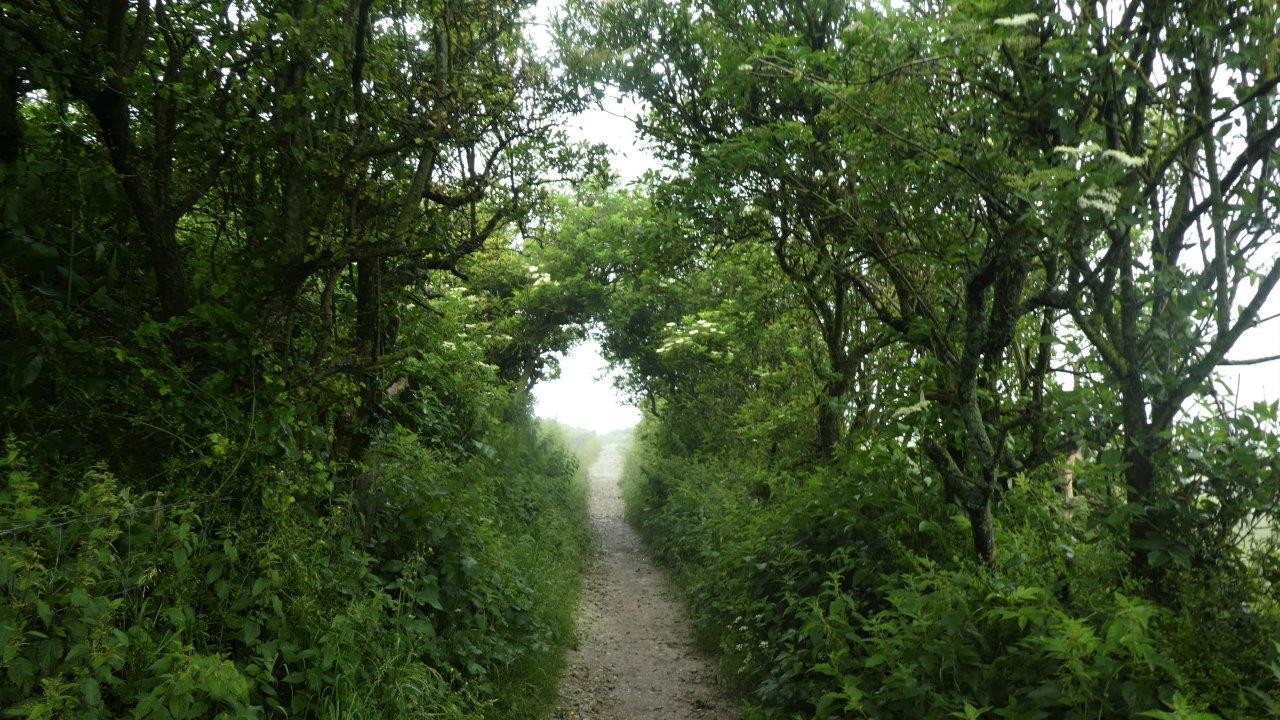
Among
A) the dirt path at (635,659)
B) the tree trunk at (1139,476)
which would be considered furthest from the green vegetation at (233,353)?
the tree trunk at (1139,476)

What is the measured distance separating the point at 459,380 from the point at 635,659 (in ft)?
14.0

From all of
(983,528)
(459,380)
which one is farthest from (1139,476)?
(459,380)

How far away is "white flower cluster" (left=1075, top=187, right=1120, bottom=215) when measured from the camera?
132 inches

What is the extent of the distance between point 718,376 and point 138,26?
14.7 meters

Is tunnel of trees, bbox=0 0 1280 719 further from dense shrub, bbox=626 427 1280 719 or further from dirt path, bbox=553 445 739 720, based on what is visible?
dirt path, bbox=553 445 739 720

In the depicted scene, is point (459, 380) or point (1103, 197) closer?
point (1103, 197)

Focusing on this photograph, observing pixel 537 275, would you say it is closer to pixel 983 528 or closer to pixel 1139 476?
pixel 983 528

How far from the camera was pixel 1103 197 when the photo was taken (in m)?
3.57

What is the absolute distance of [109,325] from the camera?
4.25m

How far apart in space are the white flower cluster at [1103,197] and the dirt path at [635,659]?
565 centimetres

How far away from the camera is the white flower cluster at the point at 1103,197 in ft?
11.0

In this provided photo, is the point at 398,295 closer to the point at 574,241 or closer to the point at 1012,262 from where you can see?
the point at 1012,262

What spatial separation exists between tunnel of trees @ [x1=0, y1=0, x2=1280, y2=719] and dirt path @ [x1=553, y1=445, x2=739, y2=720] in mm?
518

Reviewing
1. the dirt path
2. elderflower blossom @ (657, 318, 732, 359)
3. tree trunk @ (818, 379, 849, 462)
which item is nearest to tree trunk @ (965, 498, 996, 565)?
the dirt path
